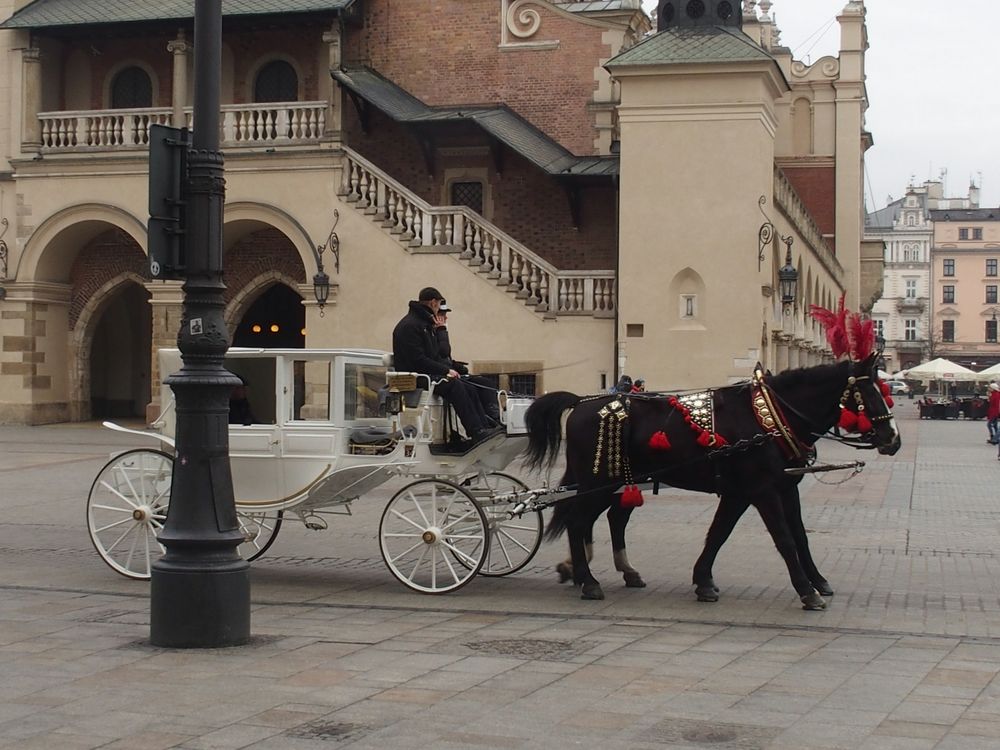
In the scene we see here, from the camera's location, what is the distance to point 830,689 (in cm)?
726

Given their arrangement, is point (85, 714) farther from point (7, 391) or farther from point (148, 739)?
point (7, 391)

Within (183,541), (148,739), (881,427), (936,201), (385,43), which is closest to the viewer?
(148,739)

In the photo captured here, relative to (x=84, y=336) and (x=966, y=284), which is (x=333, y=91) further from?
(x=966, y=284)

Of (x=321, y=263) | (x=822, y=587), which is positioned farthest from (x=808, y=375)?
(x=321, y=263)

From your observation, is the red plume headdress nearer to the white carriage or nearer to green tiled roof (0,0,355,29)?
the white carriage

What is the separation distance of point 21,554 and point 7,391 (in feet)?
61.2

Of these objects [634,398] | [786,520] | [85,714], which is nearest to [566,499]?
[634,398]

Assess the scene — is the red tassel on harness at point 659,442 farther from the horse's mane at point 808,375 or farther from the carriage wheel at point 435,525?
the carriage wheel at point 435,525

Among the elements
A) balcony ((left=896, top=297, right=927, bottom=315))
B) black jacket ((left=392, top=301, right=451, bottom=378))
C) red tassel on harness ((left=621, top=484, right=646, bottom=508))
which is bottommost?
red tassel on harness ((left=621, top=484, right=646, bottom=508))

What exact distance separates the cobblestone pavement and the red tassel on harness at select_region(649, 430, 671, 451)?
110cm

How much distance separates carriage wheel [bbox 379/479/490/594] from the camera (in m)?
10.3

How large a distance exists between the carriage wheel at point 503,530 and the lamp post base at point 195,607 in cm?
252

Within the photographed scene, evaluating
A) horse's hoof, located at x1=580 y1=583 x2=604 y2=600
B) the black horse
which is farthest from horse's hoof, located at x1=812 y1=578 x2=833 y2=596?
horse's hoof, located at x1=580 y1=583 x2=604 y2=600

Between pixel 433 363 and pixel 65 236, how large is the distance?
2092 centimetres
